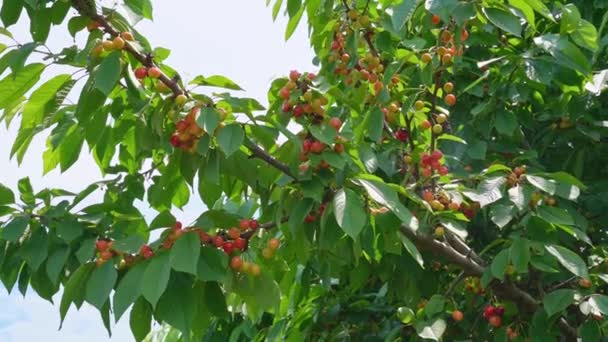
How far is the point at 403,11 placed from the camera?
228 cm

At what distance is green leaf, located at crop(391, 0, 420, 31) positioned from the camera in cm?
225

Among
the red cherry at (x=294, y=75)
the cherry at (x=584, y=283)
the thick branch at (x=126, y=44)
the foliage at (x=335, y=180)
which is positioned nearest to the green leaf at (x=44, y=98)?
the foliage at (x=335, y=180)

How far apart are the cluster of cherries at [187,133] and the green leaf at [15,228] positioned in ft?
1.38

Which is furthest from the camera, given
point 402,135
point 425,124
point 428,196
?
point 402,135

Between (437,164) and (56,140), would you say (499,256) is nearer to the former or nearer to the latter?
(437,164)

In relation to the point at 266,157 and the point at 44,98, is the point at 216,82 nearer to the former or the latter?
the point at 266,157

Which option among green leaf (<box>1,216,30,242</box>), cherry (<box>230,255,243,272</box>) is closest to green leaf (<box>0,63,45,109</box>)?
green leaf (<box>1,216,30,242</box>)

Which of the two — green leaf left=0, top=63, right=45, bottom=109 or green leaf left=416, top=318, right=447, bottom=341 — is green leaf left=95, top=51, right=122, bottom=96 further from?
green leaf left=416, top=318, right=447, bottom=341

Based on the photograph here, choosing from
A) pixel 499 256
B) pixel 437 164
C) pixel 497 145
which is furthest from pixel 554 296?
pixel 497 145

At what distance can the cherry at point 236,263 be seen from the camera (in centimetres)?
200

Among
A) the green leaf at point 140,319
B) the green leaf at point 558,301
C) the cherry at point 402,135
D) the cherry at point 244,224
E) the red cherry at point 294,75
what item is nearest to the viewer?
the green leaf at point 140,319

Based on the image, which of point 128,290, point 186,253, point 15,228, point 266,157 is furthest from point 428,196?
point 15,228

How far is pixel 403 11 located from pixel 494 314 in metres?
0.93

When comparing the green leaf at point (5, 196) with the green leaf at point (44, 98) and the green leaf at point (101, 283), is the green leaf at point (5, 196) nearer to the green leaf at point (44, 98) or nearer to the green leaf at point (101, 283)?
the green leaf at point (44, 98)
